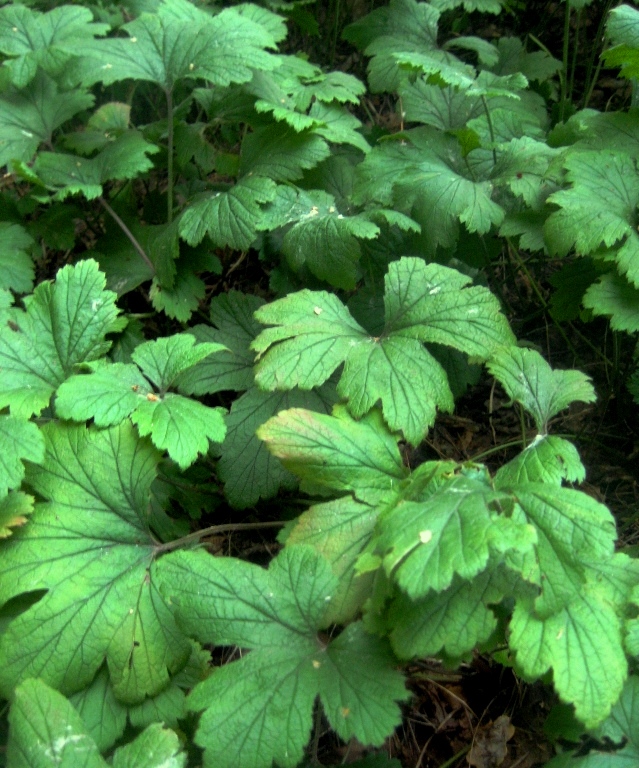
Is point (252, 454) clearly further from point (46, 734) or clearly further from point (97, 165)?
point (97, 165)

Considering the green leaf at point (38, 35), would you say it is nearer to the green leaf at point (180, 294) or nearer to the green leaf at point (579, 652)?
the green leaf at point (180, 294)

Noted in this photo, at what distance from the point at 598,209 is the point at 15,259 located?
1.89m

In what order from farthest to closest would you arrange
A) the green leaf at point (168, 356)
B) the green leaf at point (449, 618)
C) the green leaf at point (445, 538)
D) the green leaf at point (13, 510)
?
the green leaf at point (168, 356) → the green leaf at point (13, 510) → the green leaf at point (449, 618) → the green leaf at point (445, 538)

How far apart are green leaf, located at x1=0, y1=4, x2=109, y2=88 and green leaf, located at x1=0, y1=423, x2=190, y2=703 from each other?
1428 millimetres

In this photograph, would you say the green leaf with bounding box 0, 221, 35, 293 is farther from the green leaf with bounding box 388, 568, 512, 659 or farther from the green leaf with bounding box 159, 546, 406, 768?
the green leaf with bounding box 388, 568, 512, 659

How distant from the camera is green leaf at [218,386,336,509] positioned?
6.14 ft

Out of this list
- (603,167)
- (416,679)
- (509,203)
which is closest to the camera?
(416,679)

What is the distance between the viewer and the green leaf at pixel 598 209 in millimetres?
1812

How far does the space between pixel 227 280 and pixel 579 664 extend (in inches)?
80.2

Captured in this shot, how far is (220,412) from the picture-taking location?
1.67 meters

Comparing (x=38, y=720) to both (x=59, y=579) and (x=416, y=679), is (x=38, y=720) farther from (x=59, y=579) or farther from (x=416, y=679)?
(x=416, y=679)

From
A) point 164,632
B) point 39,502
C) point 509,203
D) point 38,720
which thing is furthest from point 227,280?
point 38,720

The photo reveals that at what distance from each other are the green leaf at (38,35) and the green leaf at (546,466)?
6.64ft

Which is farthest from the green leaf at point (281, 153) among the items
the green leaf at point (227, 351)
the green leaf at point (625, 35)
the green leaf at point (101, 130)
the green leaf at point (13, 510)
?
the green leaf at point (13, 510)
